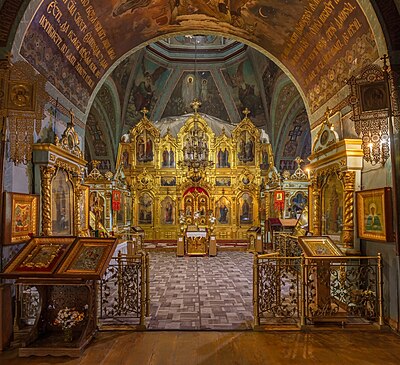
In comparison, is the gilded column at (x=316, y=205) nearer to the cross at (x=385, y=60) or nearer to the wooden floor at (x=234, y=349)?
the wooden floor at (x=234, y=349)

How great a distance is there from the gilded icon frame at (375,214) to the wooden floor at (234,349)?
1.45 m

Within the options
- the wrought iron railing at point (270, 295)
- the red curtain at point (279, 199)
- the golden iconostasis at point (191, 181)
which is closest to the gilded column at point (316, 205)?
the wrought iron railing at point (270, 295)

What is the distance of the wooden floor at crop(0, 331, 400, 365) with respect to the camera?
4219mm

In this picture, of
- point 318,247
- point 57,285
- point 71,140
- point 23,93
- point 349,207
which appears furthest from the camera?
point 71,140

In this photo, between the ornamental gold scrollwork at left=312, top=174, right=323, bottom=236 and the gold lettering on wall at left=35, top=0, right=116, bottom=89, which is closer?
the gold lettering on wall at left=35, top=0, right=116, bottom=89

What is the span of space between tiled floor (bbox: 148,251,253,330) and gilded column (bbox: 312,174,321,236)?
2041 mm

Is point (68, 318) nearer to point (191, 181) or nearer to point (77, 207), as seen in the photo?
point (77, 207)

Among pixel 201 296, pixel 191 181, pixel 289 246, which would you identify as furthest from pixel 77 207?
pixel 191 181

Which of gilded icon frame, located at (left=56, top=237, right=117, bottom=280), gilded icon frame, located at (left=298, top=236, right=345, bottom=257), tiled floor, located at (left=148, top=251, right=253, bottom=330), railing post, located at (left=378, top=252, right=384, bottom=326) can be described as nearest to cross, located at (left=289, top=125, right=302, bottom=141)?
tiled floor, located at (left=148, top=251, right=253, bottom=330)

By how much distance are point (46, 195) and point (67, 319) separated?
2365mm

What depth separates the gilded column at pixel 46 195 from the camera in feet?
19.9

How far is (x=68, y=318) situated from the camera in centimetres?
463

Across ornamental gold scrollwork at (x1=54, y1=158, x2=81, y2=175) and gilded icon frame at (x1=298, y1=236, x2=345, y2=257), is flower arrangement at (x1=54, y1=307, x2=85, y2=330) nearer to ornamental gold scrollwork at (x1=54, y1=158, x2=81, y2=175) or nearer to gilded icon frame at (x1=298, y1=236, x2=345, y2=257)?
ornamental gold scrollwork at (x1=54, y1=158, x2=81, y2=175)

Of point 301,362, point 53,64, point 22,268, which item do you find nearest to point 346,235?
point 301,362
